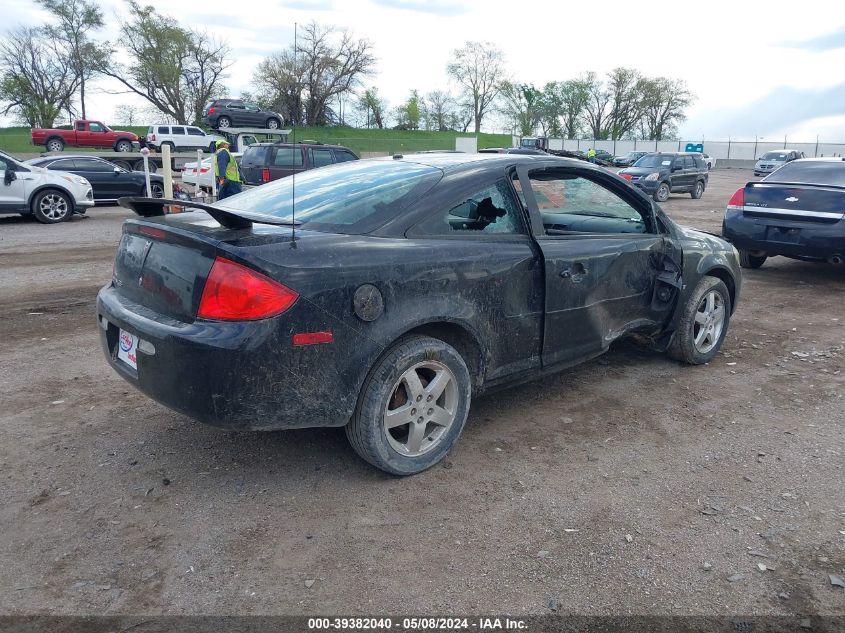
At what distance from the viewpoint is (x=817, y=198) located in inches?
320

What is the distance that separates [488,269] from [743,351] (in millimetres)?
3249

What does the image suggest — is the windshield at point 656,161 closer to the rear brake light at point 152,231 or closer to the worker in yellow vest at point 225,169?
the worker in yellow vest at point 225,169

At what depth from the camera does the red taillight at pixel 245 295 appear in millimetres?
2867

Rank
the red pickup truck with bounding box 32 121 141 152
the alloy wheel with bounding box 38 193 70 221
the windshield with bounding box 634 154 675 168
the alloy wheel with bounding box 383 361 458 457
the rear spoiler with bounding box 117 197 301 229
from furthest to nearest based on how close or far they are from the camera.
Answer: the red pickup truck with bounding box 32 121 141 152 → the windshield with bounding box 634 154 675 168 → the alloy wheel with bounding box 38 193 70 221 → the alloy wheel with bounding box 383 361 458 457 → the rear spoiler with bounding box 117 197 301 229

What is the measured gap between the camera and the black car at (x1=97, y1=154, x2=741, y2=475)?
2.91 m

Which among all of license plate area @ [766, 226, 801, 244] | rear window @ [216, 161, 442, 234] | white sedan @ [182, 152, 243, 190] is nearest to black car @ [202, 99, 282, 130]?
white sedan @ [182, 152, 243, 190]

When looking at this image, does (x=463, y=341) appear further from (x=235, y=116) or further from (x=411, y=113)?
(x=411, y=113)

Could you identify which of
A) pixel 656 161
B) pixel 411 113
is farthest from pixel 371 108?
pixel 656 161

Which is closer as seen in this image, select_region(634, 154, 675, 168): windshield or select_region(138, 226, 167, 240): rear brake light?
select_region(138, 226, 167, 240): rear brake light

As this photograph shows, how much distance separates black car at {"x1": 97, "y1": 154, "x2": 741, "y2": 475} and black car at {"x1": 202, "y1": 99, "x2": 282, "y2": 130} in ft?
126

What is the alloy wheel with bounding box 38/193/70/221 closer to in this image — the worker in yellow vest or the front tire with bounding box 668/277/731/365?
the worker in yellow vest

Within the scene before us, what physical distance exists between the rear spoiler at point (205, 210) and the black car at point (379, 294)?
0.05 feet

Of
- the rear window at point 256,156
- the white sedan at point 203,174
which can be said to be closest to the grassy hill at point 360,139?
the white sedan at point 203,174

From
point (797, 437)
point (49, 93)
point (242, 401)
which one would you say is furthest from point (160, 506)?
point (49, 93)
